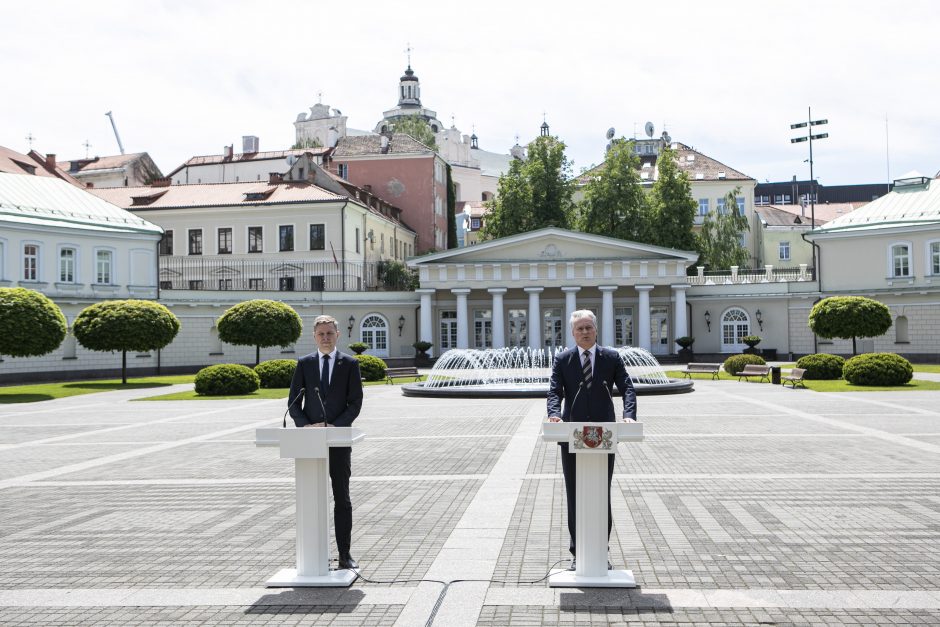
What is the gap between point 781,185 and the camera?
127 m

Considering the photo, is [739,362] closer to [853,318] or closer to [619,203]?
[853,318]

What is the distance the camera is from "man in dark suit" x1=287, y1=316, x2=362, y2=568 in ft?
23.4

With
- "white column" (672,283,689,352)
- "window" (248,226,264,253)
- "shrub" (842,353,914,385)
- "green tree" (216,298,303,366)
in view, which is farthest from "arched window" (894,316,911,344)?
"window" (248,226,264,253)

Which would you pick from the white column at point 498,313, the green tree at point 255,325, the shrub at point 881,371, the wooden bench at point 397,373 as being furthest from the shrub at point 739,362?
the green tree at point 255,325

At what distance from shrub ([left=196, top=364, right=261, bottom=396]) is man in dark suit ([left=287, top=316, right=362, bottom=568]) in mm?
23998

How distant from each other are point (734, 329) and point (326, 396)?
52075mm

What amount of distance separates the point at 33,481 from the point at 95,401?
736 inches

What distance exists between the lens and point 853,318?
119 feet

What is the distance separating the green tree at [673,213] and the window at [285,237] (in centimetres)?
2712

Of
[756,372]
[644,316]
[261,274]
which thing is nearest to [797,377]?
[756,372]

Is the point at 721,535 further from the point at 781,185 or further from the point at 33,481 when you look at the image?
the point at 781,185

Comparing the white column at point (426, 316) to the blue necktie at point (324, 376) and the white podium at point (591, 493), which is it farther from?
the white podium at point (591, 493)

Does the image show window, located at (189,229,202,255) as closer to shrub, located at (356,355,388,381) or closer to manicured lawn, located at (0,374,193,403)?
manicured lawn, located at (0,374,193,403)

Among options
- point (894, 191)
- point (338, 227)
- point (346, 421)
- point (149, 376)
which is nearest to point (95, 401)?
point (149, 376)
